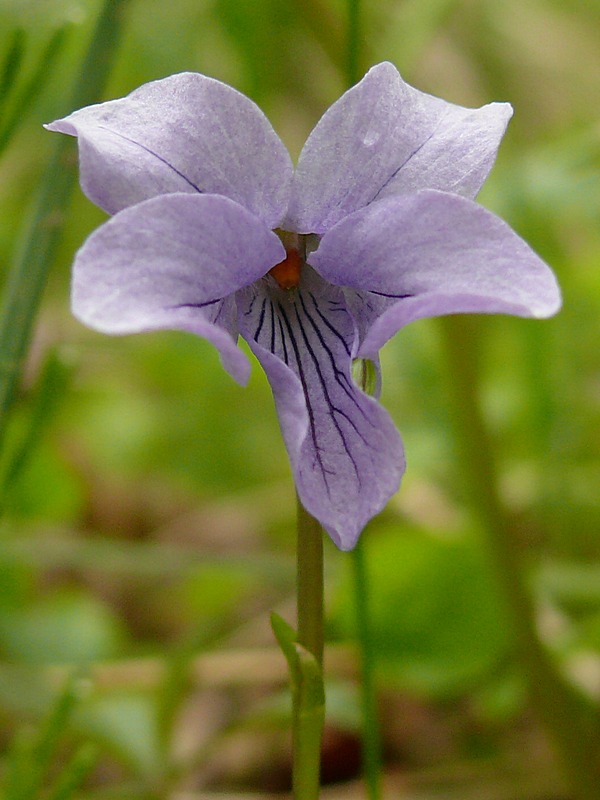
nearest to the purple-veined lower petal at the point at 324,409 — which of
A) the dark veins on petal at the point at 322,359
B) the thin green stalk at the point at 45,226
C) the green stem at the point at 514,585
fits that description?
the dark veins on petal at the point at 322,359

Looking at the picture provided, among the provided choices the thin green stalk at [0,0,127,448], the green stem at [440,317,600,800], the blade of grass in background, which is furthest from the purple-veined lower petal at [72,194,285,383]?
the green stem at [440,317,600,800]

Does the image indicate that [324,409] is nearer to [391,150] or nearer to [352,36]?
[391,150]

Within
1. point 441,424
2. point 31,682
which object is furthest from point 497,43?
point 31,682

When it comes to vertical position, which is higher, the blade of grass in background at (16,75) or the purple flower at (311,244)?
the blade of grass in background at (16,75)

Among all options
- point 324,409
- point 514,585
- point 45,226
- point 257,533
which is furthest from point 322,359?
point 257,533

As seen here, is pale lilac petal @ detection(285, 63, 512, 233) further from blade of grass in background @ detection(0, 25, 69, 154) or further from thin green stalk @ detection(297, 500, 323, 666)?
blade of grass in background @ detection(0, 25, 69, 154)

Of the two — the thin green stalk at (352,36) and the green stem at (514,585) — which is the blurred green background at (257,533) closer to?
the green stem at (514,585)

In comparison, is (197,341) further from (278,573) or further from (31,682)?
(31,682)
